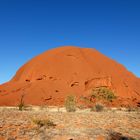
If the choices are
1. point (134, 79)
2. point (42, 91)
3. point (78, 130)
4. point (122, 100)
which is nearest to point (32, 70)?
point (42, 91)

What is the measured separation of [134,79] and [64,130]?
2214 inches

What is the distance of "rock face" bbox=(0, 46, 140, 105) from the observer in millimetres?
49906

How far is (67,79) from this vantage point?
5503cm

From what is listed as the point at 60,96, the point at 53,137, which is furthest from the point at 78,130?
the point at 60,96

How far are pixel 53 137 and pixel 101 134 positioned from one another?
2009mm

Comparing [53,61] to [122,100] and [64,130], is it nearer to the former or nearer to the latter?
[122,100]

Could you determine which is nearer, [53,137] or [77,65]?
[53,137]

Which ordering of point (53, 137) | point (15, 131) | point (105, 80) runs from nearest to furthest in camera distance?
point (53, 137) < point (15, 131) < point (105, 80)

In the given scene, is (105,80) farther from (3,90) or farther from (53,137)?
(53,137)

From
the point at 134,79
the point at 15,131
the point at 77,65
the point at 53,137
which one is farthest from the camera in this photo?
the point at 134,79

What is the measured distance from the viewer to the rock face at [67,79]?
49906mm

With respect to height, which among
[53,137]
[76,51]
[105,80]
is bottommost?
[53,137]

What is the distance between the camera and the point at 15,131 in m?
9.20

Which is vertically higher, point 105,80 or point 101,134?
point 105,80
